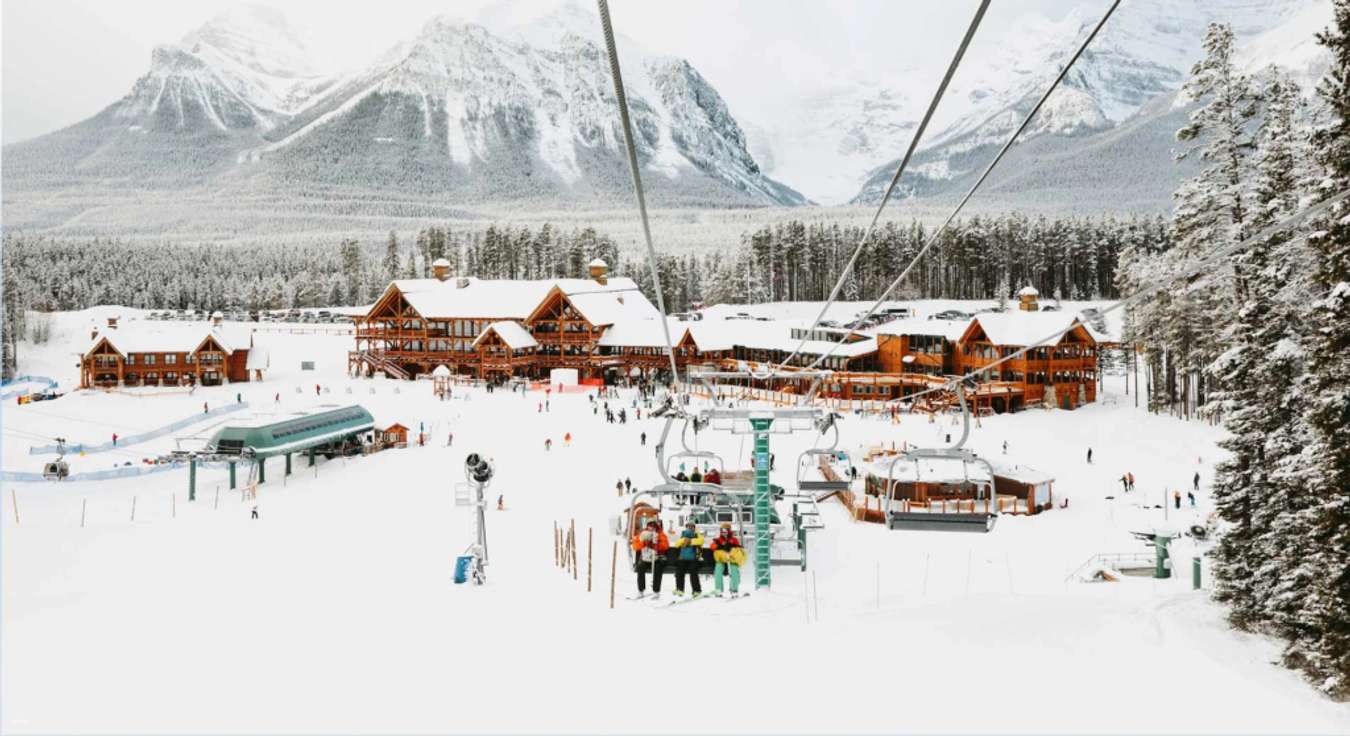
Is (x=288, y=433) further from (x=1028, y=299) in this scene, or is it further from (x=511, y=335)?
(x=1028, y=299)

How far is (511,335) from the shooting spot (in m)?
53.1

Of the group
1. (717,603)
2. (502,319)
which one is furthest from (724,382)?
(717,603)

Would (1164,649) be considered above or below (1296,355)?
below

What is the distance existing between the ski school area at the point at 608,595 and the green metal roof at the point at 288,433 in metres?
0.09

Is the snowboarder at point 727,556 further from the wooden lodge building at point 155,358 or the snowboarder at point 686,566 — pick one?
the wooden lodge building at point 155,358

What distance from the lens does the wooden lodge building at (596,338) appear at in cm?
4997

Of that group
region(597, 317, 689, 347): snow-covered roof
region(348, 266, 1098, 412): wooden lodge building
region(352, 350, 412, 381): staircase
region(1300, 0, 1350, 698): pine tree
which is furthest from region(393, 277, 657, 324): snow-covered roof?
region(1300, 0, 1350, 698): pine tree

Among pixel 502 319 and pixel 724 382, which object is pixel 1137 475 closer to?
pixel 724 382

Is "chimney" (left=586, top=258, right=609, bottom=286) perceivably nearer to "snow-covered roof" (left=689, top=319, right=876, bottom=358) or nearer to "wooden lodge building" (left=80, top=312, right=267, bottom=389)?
"snow-covered roof" (left=689, top=319, right=876, bottom=358)

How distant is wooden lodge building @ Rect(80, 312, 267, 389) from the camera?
161 ft

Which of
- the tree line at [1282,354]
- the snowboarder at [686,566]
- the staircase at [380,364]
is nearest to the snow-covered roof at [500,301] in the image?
the staircase at [380,364]

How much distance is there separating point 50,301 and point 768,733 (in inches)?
5288

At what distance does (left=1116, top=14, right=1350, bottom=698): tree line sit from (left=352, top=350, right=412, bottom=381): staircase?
46292 millimetres

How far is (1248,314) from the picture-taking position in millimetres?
14766
